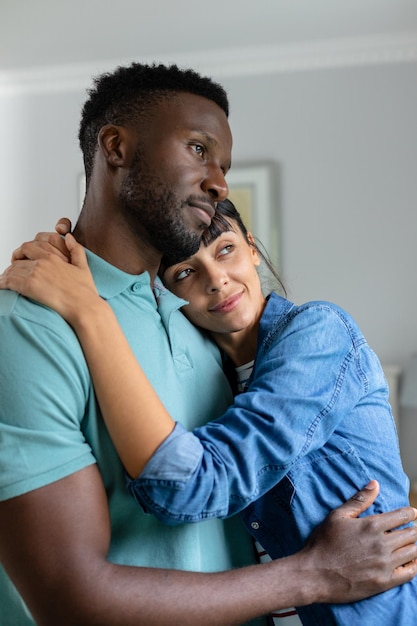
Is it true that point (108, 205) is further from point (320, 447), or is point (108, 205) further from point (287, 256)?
point (287, 256)

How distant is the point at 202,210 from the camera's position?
1.09m

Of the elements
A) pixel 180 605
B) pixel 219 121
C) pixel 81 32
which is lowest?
pixel 180 605

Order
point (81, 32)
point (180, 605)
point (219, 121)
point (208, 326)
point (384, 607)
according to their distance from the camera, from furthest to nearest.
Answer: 1. point (81, 32)
2. point (208, 326)
3. point (219, 121)
4. point (384, 607)
5. point (180, 605)

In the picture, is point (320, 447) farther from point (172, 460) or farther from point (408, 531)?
point (172, 460)

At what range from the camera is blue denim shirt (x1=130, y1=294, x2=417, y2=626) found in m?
0.92

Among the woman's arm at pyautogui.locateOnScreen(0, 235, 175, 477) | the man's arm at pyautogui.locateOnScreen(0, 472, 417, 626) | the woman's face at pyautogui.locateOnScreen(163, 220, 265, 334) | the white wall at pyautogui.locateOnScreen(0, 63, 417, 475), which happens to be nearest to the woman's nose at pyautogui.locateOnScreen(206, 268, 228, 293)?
the woman's face at pyautogui.locateOnScreen(163, 220, 265, 334)

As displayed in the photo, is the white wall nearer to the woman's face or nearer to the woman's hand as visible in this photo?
the woman's face

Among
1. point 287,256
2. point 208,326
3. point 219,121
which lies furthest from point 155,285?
point 287,256

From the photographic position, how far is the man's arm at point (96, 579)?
0.83 metres

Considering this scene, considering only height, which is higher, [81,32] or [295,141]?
[81,32]

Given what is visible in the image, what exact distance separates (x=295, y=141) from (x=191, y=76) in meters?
3.30

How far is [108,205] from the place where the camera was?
1.13m

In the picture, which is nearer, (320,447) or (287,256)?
(320,447)

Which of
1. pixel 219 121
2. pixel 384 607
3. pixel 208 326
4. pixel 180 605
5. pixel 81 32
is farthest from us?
pixel 81 32
